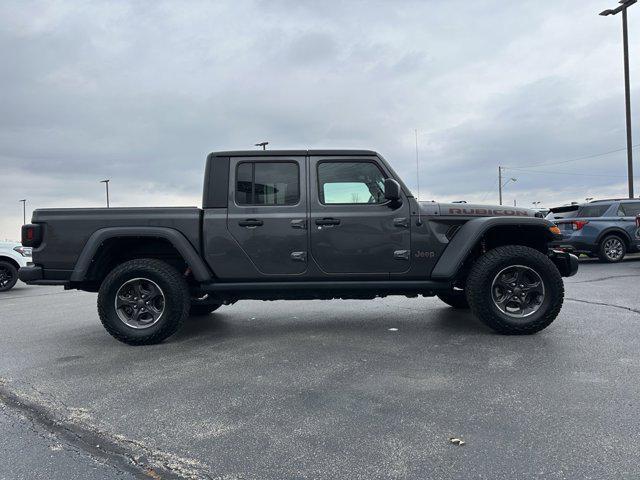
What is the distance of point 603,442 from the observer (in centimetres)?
238

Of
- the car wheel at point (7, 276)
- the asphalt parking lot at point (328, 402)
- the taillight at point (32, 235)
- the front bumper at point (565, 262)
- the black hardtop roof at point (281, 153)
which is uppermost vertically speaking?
the black hardtop roof at point (281, 153)

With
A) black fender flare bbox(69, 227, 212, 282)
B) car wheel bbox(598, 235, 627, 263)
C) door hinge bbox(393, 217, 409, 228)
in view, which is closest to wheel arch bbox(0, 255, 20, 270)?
black fender flare bbox(69, 227, 212, 282)

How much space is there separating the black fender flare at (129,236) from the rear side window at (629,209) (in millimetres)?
11602

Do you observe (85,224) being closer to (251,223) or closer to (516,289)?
(251,223)

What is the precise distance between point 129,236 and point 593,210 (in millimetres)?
11611

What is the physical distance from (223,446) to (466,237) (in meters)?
3.15

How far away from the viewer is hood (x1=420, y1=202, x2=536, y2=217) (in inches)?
187

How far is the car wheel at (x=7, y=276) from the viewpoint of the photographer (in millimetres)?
10195

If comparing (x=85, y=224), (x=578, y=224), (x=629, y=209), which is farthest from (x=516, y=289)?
(x=629, y=209)

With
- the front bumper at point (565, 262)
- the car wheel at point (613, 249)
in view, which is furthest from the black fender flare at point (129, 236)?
the car wheel at point (613, 249)

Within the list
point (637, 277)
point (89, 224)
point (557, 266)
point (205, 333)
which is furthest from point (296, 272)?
point (637, 277)

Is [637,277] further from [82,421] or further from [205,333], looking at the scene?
[82,421]

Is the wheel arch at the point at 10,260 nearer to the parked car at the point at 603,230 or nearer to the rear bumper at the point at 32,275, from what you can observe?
the rear bumper at the point at 32,275

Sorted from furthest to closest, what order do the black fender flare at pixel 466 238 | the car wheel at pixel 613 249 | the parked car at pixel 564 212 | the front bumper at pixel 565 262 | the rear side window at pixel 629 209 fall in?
the parked car at pixel 564 212
the rear side window at pixel 629 209
the car wheel at pixel 613 249
the front bumper at pixel 565 262
the black fender flare at pixel 466 238
